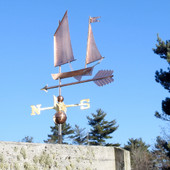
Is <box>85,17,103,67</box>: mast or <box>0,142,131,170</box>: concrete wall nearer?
<box>0,142,131,170</box>: concrete wall

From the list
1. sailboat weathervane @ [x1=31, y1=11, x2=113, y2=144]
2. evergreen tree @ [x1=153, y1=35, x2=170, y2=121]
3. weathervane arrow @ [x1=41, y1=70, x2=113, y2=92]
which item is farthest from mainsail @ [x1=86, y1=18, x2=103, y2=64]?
evergreen tree @ [x1=153, y1=35, x2=170, y2=121]

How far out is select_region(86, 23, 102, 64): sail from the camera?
9258 millimetres

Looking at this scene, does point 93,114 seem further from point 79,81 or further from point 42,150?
point 42,150

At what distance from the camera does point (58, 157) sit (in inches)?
250

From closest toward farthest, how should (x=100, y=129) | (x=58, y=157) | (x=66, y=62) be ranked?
1. (x=58, y=157)
2. (x=66, y=62)
3. (x=100, y=129)

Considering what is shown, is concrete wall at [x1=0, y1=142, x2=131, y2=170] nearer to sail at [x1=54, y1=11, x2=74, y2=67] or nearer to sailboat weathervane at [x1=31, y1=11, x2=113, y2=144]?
sailboat weathervane at [x1=31, y1=11, x2=113, y2=144]

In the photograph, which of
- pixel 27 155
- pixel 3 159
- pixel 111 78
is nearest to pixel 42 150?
pixel 27 155

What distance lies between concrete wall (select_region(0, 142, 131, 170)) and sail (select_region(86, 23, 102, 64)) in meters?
2.93

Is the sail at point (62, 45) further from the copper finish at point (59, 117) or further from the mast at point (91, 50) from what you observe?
the copper finish at point (59, 117)

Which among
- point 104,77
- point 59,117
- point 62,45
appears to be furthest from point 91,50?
point 59,117

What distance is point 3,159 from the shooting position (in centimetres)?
564

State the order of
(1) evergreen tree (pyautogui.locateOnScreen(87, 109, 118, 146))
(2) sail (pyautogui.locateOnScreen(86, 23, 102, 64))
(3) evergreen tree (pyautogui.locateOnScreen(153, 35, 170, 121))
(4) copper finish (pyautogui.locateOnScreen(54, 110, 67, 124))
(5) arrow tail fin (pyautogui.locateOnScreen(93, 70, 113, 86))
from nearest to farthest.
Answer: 1. (4) copper finish (pyautogui.locateOnScreen(54, 110, 67, 124))
2. (5) arrow tail fin (pyautogui.locateOnScreen(93, 70, 113, 86))
3. (2) sail (pyautogui.locateOnScreen(86, 23, 102, 64))
4. (3) evergreen tree (pyautogui.locateOnScreen(153, 35, 170, 121))
5. (1) evergreen tree (pyautogui.locateOnScreen(87, 109, 118, 146))

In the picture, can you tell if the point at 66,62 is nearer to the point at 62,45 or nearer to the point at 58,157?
the point at 62,45

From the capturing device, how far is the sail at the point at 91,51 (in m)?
9.26
